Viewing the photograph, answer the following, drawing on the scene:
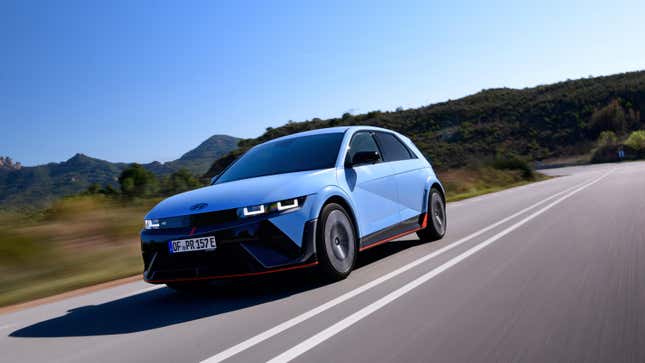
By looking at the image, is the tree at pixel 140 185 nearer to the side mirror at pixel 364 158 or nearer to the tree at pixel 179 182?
the tree at pixel 179 182

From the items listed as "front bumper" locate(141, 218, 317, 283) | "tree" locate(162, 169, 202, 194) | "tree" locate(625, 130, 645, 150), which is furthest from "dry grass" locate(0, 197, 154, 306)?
"tree" locate(625, 130, 645, 150)

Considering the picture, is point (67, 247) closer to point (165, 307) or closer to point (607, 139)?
point (165, 307)

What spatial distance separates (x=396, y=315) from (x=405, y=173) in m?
3.38

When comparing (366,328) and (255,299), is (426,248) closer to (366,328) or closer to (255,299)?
(255,299)

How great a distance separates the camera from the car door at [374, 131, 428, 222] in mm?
7559

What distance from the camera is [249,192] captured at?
5.63 m

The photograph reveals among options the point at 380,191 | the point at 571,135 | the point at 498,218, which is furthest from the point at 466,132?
the point at 380,191

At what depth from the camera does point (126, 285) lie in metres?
7.66

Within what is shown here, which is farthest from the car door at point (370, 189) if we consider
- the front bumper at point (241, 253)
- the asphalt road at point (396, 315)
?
the front bumper at point (241, 253)

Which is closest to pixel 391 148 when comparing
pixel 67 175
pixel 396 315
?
pixel 396 315

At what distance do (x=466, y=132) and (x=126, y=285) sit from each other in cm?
7263

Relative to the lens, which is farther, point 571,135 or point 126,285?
point 571,135

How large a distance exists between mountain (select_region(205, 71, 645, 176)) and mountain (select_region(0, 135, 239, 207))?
1889 cm

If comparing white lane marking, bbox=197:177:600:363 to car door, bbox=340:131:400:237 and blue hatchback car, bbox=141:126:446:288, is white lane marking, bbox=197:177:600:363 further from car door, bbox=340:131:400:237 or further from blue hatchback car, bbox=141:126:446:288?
car door, bbox=340:131:400:237
